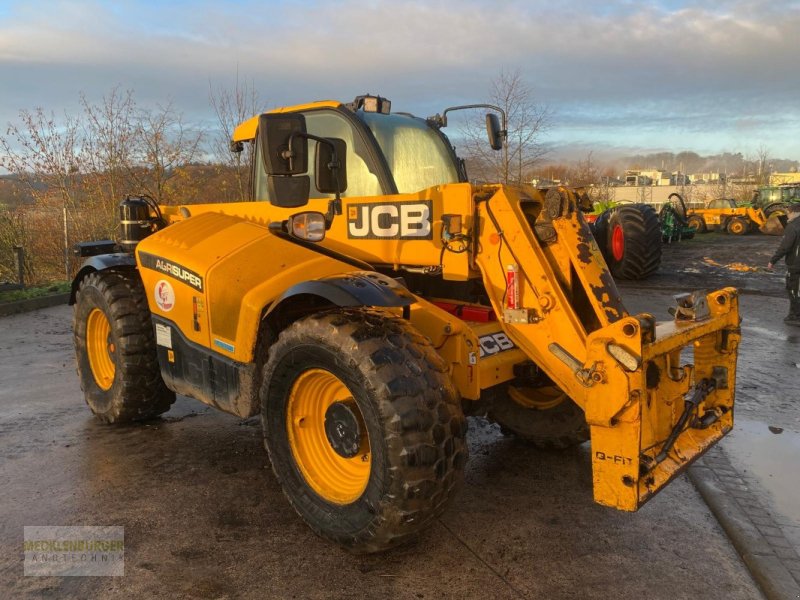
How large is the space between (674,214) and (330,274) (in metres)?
20.7

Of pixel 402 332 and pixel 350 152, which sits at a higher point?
pixel 350 152

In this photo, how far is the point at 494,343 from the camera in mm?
3191

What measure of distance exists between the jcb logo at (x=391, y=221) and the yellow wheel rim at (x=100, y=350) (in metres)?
2.64

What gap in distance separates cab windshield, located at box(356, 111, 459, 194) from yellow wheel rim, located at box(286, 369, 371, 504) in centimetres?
132

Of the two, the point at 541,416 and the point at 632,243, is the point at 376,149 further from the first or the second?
the point at 632,243

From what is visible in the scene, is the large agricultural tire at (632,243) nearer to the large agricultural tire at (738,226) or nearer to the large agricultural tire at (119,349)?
the large agricultural tire at (119,349)

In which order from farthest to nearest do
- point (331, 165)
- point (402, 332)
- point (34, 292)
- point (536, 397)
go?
point (34, 292) → point (536, 397) → point (331, 165) → point (402, 332)

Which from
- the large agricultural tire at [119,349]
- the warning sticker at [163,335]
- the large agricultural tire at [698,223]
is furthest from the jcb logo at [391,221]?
the large agricultural tire at [698,223]

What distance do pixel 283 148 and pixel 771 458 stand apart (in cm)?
396

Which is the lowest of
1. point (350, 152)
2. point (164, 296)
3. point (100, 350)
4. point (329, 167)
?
point (100, 350)

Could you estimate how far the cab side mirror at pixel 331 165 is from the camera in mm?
3158

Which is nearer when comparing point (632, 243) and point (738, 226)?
point (632, 243)

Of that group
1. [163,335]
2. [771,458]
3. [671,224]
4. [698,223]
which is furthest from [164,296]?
[698,223]

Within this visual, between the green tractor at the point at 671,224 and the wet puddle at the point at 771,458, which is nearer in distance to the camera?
the wet puddle at the point at 771,458
